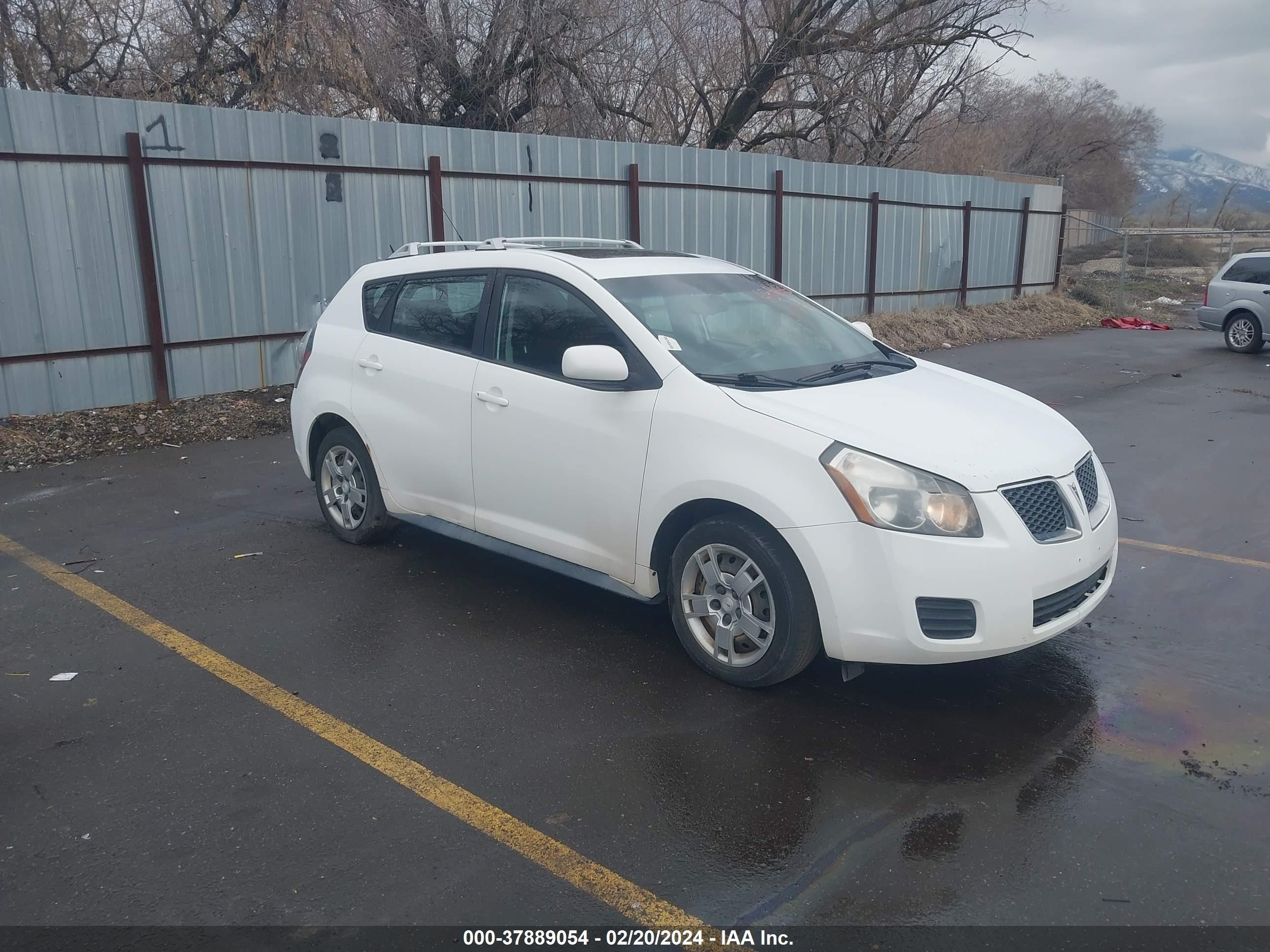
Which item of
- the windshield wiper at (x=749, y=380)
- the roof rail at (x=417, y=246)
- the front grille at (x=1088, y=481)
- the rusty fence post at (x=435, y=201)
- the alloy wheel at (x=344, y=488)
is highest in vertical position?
the rusty fence post at (x=435, y=201)

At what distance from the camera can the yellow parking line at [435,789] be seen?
3027 millimetres

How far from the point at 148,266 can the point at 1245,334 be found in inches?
624

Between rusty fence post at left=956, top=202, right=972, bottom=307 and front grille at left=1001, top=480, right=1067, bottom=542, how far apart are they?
57.5 feet

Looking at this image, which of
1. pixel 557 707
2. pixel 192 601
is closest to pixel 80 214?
pixel 192 601

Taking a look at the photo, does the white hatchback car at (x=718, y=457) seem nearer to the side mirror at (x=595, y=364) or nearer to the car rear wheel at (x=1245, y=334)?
the side mirror at (x=595, y=364)

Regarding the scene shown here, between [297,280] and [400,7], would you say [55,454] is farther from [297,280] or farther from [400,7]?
[400,7]

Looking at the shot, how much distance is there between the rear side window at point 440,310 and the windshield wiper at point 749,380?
1.46m

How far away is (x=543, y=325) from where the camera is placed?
5.13 meters

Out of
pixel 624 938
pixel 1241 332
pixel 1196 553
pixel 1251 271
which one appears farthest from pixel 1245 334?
pixel 624 938

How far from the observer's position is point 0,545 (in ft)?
21.2

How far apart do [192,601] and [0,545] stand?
6.16 feet

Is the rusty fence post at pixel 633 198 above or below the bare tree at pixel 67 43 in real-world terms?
below

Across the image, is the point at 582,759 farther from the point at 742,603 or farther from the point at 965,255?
the point at 965,255

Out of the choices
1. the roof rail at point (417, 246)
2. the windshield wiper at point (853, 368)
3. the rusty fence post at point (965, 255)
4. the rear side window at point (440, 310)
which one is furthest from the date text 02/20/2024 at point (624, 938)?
the rusty fence post at point (965, 255)
